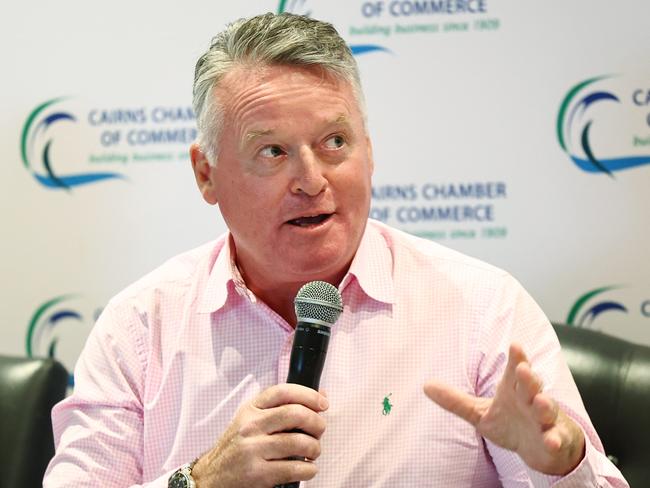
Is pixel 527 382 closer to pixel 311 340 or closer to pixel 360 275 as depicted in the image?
pixel 311 340

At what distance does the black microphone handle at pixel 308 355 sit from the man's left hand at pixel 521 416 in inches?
7.7

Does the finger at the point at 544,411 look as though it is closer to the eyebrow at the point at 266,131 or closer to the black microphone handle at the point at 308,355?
the black microphone handle at the point at 308,355

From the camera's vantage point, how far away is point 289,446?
5.25 ft

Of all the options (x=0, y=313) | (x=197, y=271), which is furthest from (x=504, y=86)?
(x=0, y=313)

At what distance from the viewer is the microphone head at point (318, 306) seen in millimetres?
1641

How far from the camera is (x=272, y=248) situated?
212 cm

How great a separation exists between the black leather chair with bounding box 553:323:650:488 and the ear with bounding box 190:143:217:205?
1074 millimetres

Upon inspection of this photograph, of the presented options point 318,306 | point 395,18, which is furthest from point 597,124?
point 318,306

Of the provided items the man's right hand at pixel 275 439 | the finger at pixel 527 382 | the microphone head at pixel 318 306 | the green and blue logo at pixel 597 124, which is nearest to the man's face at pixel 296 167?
the microphone head at pixel 318 306

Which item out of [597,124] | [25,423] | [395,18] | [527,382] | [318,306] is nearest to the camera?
[527,382]

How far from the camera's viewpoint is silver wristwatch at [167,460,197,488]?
6.16 feet

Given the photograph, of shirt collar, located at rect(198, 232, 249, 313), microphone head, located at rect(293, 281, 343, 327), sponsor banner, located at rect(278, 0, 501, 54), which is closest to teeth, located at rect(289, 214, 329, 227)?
shirt collar, located at rect(198, 232, 249, 313)

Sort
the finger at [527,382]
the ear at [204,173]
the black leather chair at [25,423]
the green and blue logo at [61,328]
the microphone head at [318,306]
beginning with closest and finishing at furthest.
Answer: the finger at [527,382] → the microphone head at [318,306] → the ear at [204,173] → the black leather chair at [25,423] → the green and blue logo at [61,328]

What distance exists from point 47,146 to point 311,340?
6.72ft
